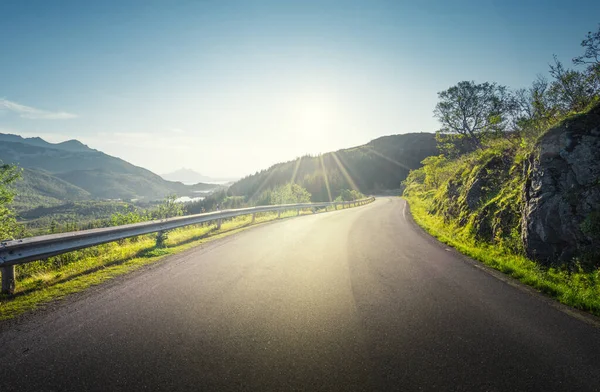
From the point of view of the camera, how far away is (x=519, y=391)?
91.3 inches

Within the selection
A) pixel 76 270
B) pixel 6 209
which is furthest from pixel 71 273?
pixel 6 209

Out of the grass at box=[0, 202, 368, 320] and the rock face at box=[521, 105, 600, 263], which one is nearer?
the grass at box=[0, 202, 368, 320]

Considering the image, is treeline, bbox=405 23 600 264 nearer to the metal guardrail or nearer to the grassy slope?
the grassy slope

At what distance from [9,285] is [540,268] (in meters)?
10.6

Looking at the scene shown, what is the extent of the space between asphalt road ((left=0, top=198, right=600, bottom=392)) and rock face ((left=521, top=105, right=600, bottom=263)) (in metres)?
1.91

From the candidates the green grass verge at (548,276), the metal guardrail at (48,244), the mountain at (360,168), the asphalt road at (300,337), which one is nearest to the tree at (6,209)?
the metal guardrail at (48,244)

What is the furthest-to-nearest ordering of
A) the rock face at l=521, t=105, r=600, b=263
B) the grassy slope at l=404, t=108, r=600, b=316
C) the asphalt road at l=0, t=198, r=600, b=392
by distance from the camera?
the rock face at l=521, t=105, r=600, b=263 < the grassy slope at l=404, t=108, r=600, b=316 < the asphalt road at l=0, t=198, r=600, b=392

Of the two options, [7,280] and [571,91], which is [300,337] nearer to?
[7,280]

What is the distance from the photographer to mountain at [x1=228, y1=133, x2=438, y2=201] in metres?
109

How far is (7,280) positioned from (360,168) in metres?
139

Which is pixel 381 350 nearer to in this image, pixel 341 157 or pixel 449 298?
pixel 449 298

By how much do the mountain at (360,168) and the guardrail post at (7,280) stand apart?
9196 centimetres

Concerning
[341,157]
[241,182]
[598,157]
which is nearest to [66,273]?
[598,157]

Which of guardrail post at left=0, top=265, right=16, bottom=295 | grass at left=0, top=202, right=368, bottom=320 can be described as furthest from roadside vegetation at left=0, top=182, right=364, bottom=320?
guardrail post at left=0, top=265, right=16, bottom=295
